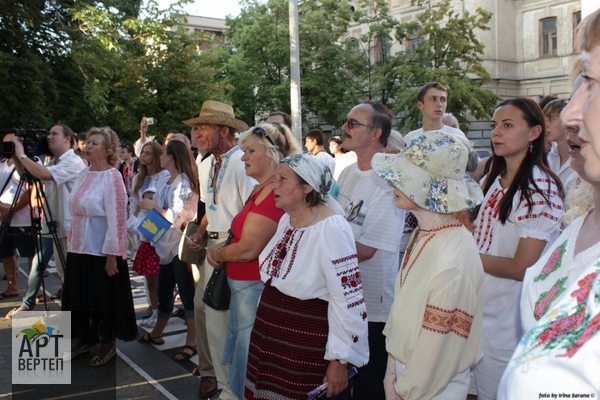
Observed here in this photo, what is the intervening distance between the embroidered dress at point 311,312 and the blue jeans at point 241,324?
0.53 m

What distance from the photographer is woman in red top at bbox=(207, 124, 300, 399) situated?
11.7ft

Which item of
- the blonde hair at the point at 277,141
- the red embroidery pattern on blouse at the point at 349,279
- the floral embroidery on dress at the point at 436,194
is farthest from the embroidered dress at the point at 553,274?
the blonde hair at the point at 277,141

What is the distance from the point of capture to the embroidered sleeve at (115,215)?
5082mm

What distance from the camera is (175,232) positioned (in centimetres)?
532

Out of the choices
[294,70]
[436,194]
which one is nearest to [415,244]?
[436,194]

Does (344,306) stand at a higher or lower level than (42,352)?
higher

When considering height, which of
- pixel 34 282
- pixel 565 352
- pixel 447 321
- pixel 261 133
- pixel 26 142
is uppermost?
pixel 26 142

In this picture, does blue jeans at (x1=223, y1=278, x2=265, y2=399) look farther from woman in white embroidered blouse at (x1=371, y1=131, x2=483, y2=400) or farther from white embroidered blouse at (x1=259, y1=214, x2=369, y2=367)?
woman in white embroidered blouse at (x1=371, y1=131, x2=483, y2=400)

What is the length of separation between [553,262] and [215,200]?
10.4 feet

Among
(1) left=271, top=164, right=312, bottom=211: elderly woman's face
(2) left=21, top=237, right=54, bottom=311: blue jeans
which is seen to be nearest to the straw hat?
(1) left=271, top=164, right=312, bottom=211: elderly woman's face

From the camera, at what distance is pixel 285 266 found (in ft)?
10.1

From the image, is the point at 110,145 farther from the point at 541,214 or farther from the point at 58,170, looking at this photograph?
the point at 541,214

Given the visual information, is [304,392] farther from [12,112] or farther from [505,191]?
[12,112]

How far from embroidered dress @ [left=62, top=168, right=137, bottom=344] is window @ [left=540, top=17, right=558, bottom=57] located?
3109 centimetres
